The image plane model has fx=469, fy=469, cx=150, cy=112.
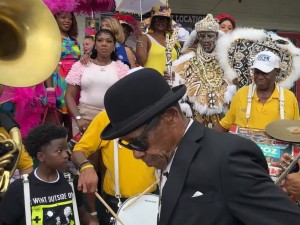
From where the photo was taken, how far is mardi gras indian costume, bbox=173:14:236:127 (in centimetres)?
512

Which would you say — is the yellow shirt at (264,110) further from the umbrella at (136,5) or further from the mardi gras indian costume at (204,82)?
the umbrella at (136,5)

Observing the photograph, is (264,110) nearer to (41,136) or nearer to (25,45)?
(41,136)

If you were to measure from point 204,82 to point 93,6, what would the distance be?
75.1 inches

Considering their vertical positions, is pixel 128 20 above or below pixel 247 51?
above

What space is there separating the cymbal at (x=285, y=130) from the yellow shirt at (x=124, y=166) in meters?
0.97

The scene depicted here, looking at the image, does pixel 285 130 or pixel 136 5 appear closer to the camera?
pixel 285 130

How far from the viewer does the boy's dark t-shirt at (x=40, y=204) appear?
10.3 ft

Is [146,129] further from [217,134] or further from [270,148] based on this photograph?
[270,148]

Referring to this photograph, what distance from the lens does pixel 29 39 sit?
10.4ft

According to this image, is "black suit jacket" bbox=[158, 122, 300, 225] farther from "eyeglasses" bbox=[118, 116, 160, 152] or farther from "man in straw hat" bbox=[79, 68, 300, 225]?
"eyeglasses" bbox=[118, 116, 160, 152]

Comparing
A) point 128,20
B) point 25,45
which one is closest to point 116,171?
point 25,45

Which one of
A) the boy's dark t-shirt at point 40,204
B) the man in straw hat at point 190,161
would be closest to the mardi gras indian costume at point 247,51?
the boy's dark t-shirt at point 40,204

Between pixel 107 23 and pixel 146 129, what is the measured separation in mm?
3711

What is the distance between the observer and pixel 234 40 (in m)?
5.31
